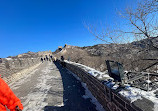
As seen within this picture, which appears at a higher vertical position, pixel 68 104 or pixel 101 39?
pixel 101 39

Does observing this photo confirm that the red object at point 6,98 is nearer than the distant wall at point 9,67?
Yes

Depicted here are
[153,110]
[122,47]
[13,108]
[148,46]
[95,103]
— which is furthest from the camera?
[122,47]

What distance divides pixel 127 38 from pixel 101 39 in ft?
5.07

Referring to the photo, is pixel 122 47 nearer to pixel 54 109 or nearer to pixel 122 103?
pixel 122 103

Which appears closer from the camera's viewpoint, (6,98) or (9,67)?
(6,98)

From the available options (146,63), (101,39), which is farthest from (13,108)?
(146,63)

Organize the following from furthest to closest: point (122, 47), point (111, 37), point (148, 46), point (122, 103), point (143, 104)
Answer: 1. point (122, 47)
2. point (111, 37)
3. point (148, 46)
4. point (122, 103)
5. point (143, 104)

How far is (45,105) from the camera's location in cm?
309

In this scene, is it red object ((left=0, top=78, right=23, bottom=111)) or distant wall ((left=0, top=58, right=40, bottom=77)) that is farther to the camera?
distant wall ((left=0, top=58, right=40, bottom=77))

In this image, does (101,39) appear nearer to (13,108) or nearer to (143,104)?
(143,104)

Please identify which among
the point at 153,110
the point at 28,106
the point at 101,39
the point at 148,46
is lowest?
the point at 28,106

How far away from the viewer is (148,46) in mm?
4758

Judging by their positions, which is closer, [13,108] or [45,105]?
[13,108]

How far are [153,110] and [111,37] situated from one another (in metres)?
4.46
